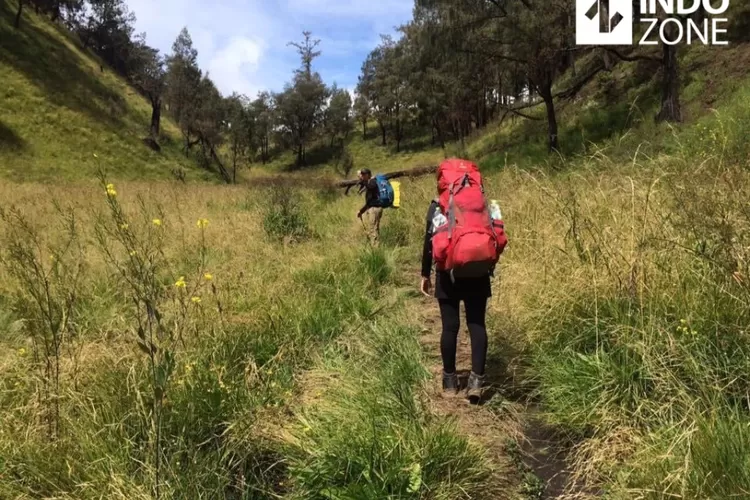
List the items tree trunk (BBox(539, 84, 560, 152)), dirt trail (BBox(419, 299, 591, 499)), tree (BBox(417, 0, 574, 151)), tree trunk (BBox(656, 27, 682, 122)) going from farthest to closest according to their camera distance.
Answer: tree trunk (BBox(539, 84, 560, 152)), tree (BBox(417, 0, 574, 151)), tree trunk (BBox(656, 27, 682, 122)), dirt trail (BBox(419, 299, 591, 499))

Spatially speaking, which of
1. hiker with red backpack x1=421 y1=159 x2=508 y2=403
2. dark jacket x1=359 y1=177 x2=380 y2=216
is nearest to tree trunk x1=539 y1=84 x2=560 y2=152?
dark jacket x1=359 y1=177 x2=380 y2=216

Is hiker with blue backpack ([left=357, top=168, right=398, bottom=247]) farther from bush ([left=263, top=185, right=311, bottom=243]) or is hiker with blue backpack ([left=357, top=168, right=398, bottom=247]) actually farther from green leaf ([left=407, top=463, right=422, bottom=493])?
green leaf ([left=407, top=463, right=422, bottom=493])

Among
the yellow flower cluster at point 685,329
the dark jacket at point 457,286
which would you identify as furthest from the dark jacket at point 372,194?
the yellow flower cluster at point 685,329

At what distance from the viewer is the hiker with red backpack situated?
3.11 meters

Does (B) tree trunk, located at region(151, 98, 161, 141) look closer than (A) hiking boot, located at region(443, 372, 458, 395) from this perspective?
No

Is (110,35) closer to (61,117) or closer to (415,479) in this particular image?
(61,117)

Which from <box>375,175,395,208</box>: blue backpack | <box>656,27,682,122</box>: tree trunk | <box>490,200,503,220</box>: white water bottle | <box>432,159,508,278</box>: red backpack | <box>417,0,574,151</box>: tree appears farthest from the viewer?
<box>417,0,574,151</box>: tree

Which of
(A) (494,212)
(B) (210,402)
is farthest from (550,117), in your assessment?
(B) (210,402)

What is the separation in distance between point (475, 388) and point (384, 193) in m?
5.51

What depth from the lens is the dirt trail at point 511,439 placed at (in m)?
2.55

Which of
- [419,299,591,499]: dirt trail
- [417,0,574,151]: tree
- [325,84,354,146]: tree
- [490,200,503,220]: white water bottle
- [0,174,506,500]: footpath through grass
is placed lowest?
[419,299,591,499]: dirt trail

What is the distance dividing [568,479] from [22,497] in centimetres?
257

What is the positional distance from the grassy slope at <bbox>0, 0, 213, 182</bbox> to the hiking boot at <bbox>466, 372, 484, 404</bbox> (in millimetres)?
24873

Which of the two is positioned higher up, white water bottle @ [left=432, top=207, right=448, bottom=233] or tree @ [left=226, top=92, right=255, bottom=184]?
tree @ [left=226, top=92, right=255, bottom=184]
